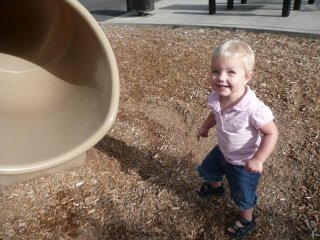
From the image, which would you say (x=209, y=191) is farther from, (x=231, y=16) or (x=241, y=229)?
(x=231, y=16)

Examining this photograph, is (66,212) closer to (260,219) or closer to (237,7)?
(260,219)

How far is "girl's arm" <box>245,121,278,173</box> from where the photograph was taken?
177 centimetres

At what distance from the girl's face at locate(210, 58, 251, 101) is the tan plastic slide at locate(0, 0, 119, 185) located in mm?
561

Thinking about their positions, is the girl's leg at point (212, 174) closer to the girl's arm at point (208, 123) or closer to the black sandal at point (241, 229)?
the girl's arm at point (208, 123)

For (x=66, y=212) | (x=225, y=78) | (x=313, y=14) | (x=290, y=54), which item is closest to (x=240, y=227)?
(x=225, y=78)

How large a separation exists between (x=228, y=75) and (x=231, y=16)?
14.6 ft

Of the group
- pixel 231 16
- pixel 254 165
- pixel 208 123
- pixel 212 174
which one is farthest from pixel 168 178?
pixel 231 16

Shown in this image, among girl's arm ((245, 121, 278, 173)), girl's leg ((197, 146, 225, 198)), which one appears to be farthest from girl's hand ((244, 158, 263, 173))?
girl's leg ((197, 146, 225, 198))

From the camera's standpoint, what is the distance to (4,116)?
7.48 ft

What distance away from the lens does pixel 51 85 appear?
2471 millimetres

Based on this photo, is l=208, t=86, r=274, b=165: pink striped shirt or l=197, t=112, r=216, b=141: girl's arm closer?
l=208, t=86, r=274, b=165: pink striped shirt

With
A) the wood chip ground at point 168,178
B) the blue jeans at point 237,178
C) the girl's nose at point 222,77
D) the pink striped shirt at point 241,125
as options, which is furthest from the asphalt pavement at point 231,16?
the girl's nose at point 222,77

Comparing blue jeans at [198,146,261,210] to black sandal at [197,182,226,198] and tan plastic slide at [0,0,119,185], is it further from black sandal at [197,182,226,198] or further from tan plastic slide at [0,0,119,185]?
tan plastic slide at [0,0,119,185]

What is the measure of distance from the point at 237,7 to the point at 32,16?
4606mm
